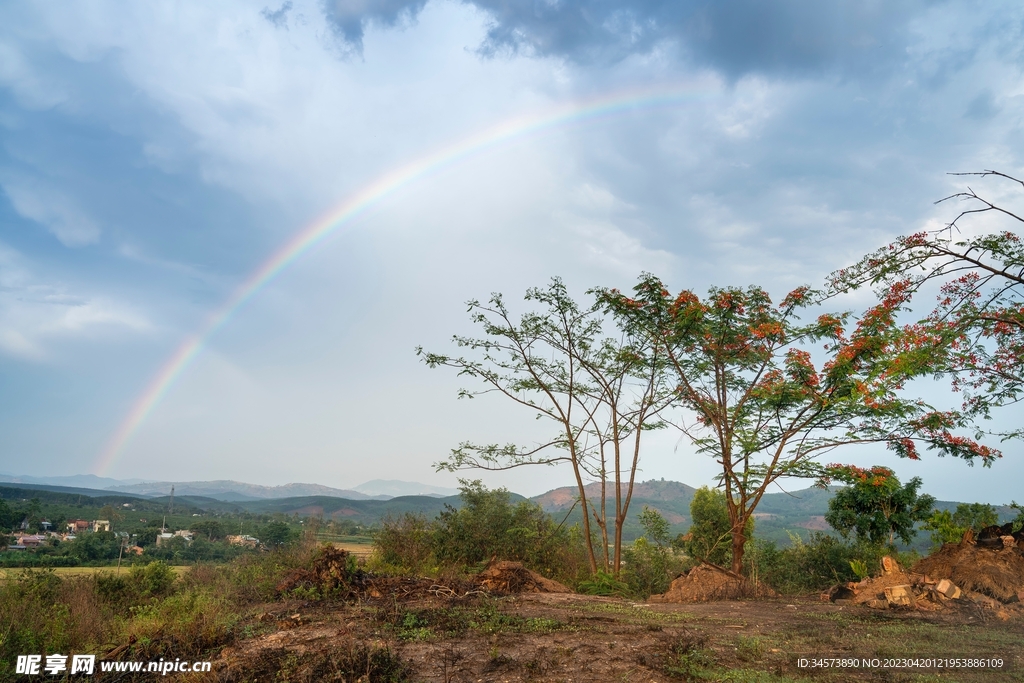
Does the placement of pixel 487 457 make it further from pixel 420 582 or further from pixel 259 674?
pixel 259 674

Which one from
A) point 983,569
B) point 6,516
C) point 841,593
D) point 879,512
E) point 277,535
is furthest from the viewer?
point 6,516

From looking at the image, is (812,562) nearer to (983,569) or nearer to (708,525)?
(708,525)

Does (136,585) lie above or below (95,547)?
above

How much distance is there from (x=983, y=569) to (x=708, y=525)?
880cm

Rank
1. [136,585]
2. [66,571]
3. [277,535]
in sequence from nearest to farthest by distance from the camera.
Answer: [66,571] < [136,585] < [277,535]

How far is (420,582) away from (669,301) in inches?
312

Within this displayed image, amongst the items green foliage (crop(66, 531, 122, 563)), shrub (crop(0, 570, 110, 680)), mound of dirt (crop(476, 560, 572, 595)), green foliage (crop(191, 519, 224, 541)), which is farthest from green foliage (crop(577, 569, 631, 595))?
green foliage (crop(191, 519, 224, 541))

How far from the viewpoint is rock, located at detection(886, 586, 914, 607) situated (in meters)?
8.77

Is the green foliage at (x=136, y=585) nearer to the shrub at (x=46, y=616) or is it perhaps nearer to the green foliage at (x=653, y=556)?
the shrub at (x=46, y=616)

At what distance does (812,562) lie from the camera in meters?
15.0

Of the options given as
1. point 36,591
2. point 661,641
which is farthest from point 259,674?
point 36,591

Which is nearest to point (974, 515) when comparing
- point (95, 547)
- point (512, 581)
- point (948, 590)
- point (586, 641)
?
point (948, 590)

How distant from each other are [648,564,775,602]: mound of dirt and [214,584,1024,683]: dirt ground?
2108 mm

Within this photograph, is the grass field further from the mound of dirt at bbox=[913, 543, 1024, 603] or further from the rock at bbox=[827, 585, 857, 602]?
the mound of dirt at bbox=[913, 543, 1024, 603]
